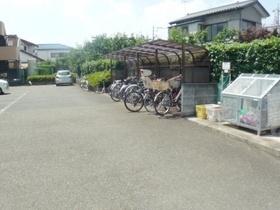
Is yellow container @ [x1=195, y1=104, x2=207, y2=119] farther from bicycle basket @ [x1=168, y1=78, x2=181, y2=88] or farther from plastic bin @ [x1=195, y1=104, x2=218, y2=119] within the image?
bicycle basket @ [x1=168, y1=78, x2=181, y2=88]

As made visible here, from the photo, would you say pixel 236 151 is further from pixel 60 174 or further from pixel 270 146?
pixel 60 174

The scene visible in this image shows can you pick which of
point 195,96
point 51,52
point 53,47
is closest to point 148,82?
point 195,96

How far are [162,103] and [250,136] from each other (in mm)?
3260

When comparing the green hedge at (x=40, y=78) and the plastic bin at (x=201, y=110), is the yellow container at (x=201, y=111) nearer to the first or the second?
the plastic bin at (x=201, y=110)

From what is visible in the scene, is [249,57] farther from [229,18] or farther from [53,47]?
[53,47]

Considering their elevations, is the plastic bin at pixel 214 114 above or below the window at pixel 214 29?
below

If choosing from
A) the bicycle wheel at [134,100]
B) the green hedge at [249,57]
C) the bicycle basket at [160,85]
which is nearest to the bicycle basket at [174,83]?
the bicycle basket at [160,85]

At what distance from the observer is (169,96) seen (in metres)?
7.93

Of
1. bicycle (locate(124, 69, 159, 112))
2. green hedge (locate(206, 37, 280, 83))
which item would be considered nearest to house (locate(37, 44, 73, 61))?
bicycle (locate(124, 69, 159, 112))

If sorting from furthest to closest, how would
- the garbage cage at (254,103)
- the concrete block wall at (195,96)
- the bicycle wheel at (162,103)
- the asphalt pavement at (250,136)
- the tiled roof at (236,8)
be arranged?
the tiled roof at (236,8) → the bicycle wheel at (162,103) → the concrete block wall at (195,96) → the garbage cage at (254,103) → the asphalt pavement at (250,136)

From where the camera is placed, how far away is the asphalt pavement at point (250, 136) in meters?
4.48

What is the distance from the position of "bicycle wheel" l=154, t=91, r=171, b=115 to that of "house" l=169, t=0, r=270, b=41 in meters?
12.1

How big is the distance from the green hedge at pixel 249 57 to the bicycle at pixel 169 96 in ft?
4.19

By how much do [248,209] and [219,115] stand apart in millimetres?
4130
